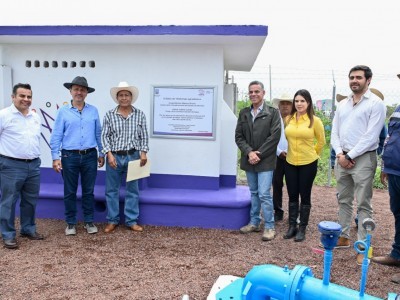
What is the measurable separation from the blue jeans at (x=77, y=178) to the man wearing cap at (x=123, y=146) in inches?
7.9

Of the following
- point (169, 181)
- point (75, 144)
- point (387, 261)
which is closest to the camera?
point (387, 261)

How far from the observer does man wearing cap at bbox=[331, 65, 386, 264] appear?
3686 mm

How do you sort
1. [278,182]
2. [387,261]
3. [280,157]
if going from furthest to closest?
[278,182], [280,157], [387,261]

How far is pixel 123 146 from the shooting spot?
4.48 metres

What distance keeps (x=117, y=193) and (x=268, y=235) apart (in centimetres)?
194

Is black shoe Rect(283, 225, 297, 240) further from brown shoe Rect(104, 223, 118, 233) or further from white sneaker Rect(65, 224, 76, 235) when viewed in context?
white sneaker Rect(65, 224, 76, 235)

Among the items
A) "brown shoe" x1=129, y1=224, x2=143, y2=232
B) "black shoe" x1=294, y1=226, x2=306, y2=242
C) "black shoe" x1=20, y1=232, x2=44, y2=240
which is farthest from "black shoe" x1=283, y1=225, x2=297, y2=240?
"black shoe" x1=20, y1=232, x2=44, y2=240

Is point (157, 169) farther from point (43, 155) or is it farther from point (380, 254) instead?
point (380, 254)

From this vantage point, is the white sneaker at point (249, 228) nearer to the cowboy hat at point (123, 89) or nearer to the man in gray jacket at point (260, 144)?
the man in gray jacket at point (260, 144)

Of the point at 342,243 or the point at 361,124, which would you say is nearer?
the point at 361,124

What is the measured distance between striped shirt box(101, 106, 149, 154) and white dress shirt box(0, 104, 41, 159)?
0.82 meters

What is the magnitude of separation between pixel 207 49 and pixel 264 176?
6.52 ft

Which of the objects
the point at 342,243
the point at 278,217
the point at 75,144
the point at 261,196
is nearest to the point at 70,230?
the point at 75,144

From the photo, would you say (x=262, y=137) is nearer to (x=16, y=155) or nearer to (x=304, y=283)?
(x=304, y=283)
